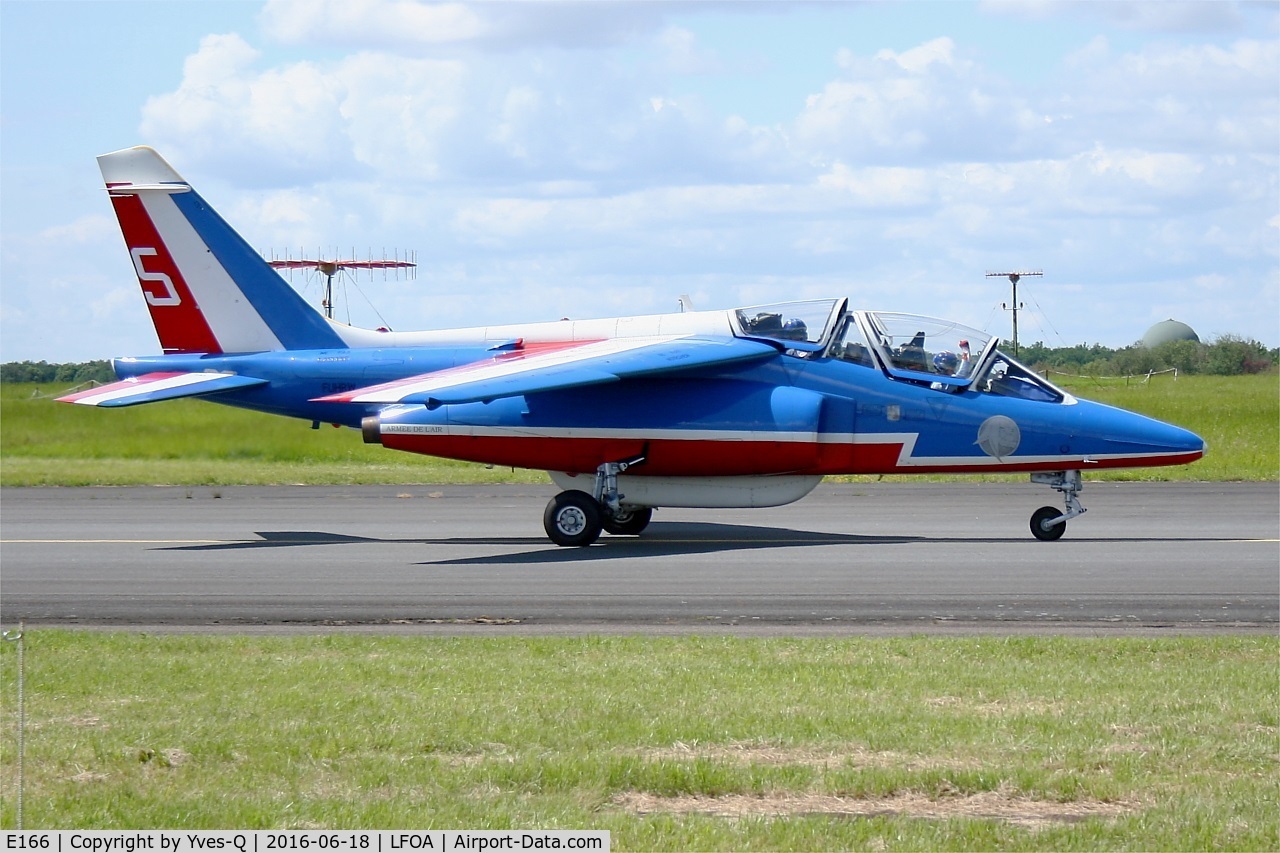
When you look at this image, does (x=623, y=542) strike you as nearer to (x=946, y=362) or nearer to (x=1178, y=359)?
(x=946, y=362)

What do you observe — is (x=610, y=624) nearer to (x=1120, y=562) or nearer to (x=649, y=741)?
(x=649, y=741)

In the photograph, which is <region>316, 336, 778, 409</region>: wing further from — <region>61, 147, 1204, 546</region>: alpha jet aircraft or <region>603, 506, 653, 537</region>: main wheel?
<region>603, 506, 653, 537</region>: main wheel

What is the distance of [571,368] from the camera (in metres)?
17.5

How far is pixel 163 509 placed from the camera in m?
22.8

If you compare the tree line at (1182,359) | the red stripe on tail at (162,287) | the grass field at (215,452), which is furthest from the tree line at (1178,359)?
the red stripe on tail at (162,287)

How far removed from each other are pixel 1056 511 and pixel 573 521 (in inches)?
236

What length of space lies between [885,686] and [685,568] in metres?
6.56

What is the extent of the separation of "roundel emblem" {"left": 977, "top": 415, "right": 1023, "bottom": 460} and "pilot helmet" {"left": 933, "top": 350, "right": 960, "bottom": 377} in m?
0.79

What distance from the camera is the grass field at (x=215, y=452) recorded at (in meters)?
28.4

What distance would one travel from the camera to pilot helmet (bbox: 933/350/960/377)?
17828 mm

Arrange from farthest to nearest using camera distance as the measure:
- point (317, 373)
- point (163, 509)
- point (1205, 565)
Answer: point (163, 509) → point (317, 373) → point (1205, 565)

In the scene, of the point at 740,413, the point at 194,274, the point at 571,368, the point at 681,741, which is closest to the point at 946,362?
the point at 740,413

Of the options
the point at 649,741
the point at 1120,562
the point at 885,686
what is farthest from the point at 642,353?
the point at 649,741
